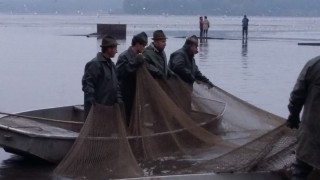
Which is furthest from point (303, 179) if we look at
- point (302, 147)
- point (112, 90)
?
point (112, 90)

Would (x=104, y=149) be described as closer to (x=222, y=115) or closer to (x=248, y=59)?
(x=222, y=115)

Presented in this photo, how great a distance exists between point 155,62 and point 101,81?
1512 mm

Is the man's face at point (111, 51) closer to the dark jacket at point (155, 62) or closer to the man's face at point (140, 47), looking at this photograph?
the man's face at point (140, 47)

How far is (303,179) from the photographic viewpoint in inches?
311

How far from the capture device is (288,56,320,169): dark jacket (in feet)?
25.0

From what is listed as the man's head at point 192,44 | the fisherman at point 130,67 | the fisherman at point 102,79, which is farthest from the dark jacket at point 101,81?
the man's head at point 192,44

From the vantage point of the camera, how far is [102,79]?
35.6ft

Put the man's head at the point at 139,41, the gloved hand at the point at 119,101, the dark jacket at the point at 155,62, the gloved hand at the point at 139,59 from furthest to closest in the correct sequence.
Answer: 1. the dark jacket at the point at 155,62
2. the man's head at the point at 139,41
3. the gloved hand at the point at 139,59
4. the gloved hand at the point at 119,101

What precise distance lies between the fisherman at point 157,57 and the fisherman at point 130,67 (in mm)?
379

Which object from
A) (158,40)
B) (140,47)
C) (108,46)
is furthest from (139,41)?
(108,46)

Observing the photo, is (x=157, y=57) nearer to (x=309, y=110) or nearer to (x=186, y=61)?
(x=186, y=61)

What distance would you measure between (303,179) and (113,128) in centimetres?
292

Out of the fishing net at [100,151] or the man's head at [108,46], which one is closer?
the fishing net at [100,151]

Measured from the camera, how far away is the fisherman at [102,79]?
10.7m
